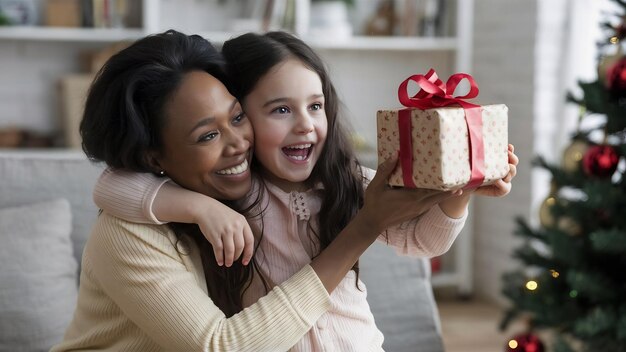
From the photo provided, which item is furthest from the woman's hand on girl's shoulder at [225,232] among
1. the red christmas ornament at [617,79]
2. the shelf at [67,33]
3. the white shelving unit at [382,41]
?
the shelf at [67,33]

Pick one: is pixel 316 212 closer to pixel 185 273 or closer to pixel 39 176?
pixel 185 273

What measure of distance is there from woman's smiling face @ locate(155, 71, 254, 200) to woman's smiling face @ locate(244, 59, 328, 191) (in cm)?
3

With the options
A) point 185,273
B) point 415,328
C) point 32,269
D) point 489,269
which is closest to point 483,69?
point 489,269

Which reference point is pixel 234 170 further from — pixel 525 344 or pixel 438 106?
pixel 525 344

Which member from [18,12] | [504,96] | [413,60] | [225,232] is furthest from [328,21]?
[225,232]

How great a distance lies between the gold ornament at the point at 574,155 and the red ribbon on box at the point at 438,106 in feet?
3.39

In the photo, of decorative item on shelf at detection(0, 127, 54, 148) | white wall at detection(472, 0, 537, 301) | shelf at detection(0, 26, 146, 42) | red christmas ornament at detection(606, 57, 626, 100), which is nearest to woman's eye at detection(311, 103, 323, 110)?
red christmas ornament at detection(606, 57, 626, 100)

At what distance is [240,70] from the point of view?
1.53 meters

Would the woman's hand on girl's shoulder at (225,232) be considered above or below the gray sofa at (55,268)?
above

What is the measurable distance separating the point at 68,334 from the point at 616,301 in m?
1.41

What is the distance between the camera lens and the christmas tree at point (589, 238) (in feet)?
7.10

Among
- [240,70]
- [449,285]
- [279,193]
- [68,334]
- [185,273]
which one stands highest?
[240,70]

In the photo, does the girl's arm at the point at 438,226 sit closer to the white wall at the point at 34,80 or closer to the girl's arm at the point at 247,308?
the girl's arm at the point at 247,308

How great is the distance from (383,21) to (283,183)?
113 inches
